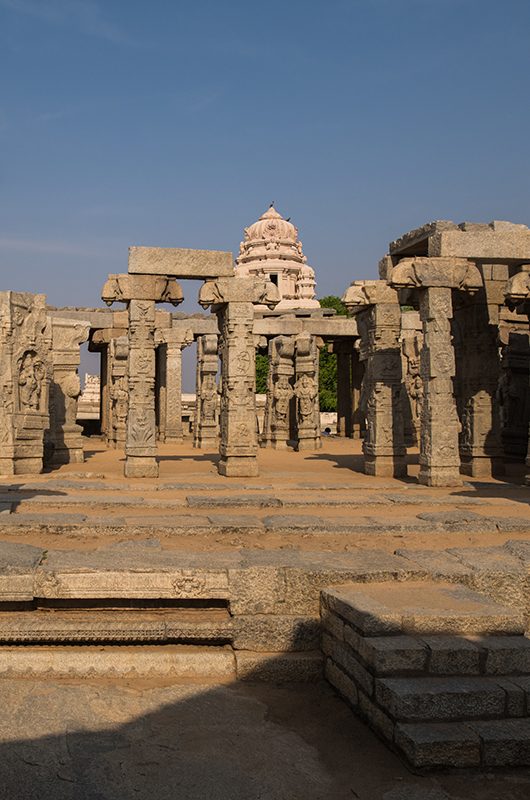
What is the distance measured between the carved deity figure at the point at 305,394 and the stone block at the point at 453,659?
58.4ft

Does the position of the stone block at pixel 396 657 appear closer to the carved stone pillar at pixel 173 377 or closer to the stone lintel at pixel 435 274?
the stone lintel at pixel 435 274

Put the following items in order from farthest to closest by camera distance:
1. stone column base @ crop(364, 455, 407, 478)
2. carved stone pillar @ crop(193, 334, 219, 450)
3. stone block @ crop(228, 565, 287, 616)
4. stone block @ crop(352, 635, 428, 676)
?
1. carved stone pillar @ crop(193, 334, 219, 450)
2. stone column base @ crop(364, 455, 407, 478)
3. stone block @ crop(228, 565, 287, 616)
4. stone block @ crop(352, 635, 428, 676)

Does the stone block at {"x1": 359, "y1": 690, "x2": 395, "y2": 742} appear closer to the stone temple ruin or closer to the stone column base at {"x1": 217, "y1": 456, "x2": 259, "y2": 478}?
the stone temple ruin

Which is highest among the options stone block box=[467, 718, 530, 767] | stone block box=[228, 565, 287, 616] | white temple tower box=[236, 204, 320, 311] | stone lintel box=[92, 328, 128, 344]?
white temple tower box=[236, 204, 320, 311]

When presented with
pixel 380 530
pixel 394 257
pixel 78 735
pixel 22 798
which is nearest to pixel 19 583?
pixel 78 735

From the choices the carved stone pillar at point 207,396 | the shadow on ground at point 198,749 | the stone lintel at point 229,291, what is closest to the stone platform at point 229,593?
the shadow on ground at point 198,749

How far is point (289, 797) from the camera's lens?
3.84 m

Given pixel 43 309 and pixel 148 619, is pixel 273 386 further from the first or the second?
pixel 148 619

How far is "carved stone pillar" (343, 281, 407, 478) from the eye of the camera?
46.3 ft

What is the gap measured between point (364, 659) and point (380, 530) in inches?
134

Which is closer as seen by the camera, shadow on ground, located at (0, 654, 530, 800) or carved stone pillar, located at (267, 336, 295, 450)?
shadow on ground, located at (0, 654, 530, 800)

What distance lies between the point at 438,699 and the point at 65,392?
13971 millimetres

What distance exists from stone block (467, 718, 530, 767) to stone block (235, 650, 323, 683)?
1.51 metres

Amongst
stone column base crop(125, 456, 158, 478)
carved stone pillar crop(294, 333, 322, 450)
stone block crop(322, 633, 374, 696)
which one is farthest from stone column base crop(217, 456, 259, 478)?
carved stone pillar crop(294, 333, 322, 450)
